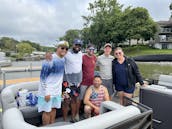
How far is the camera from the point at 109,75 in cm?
402

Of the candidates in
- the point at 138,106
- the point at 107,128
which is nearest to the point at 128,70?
the point at 138,106

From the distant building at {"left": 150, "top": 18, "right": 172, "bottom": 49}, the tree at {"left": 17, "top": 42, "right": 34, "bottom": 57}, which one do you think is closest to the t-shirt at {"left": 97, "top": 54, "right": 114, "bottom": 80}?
the tree at {"left": 17, "top": 42, "right": 34, "bottom": 57}

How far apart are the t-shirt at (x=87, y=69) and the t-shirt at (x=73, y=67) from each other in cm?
14

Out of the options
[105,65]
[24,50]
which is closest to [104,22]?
[24,50]

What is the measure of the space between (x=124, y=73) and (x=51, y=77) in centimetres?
129

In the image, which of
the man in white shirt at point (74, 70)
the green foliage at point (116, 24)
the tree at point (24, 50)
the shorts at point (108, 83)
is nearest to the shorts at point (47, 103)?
the man in white shirt at point (74, 70)

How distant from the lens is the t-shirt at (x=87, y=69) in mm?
3879

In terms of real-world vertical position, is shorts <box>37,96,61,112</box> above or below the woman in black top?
below

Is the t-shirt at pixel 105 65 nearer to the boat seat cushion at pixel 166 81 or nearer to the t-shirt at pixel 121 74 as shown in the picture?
the t-shirt at pixel 121 74

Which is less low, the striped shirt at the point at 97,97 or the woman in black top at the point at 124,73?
the woman in black top at the point at 124,73

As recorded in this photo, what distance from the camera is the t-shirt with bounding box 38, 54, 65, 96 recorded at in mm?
3043

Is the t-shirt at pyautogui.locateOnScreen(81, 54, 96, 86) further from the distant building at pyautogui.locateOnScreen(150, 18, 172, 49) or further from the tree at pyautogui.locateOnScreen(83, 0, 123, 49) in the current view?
the distant building at pyautogui.locateOnScreen(150, 18, 172, 49)

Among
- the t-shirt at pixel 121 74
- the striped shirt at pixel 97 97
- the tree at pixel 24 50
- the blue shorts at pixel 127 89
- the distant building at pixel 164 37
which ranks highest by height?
the distant building at pixel 164 37

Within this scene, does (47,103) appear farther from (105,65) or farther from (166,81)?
(166,81)
